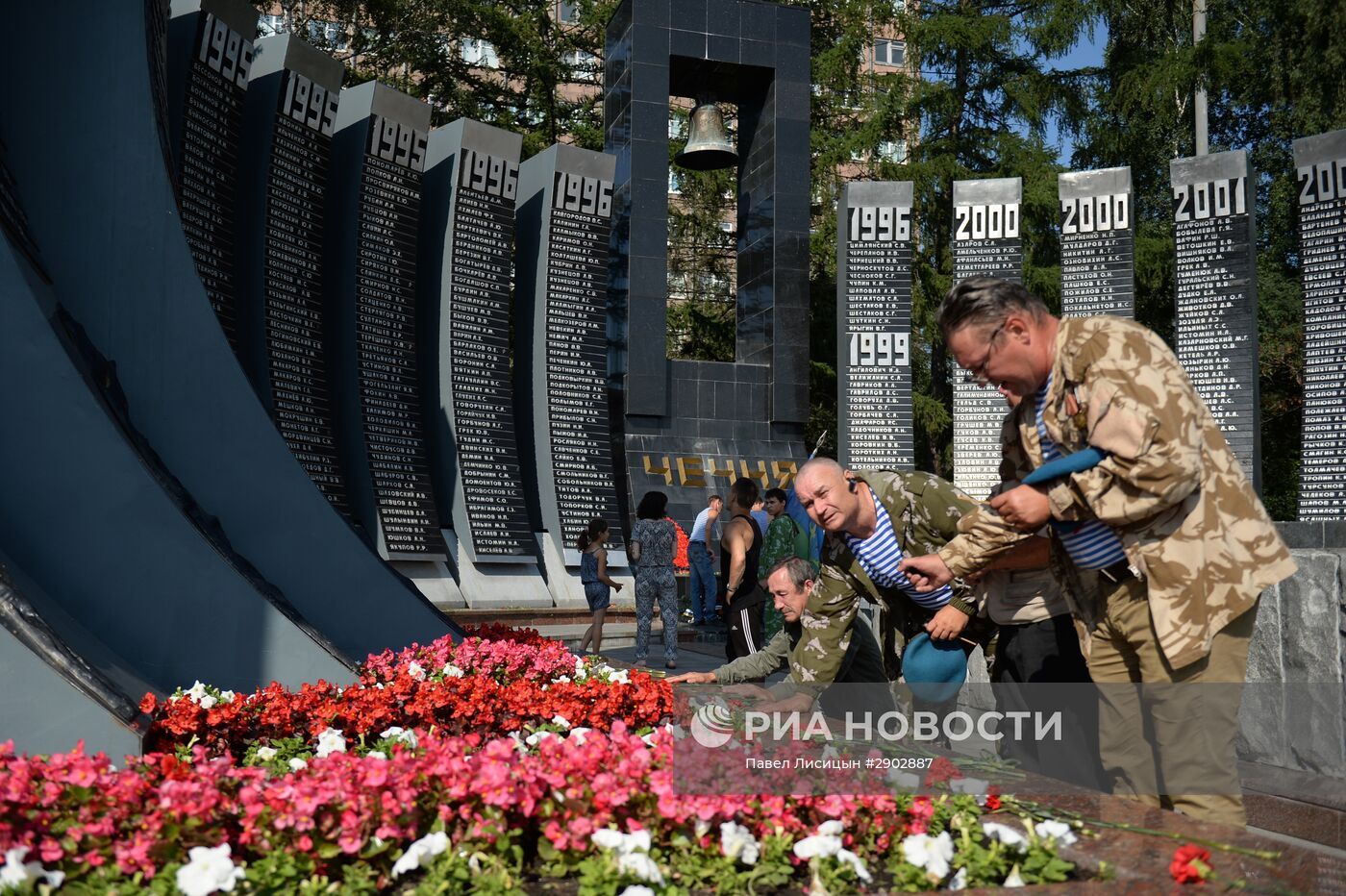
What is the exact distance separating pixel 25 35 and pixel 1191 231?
1085 centimetres

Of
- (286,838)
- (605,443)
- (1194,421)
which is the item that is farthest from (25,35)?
(605,443)

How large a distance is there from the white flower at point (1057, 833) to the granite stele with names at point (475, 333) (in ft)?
32.6

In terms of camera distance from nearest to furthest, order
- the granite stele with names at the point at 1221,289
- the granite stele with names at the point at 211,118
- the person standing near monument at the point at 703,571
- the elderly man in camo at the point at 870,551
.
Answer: the elderly man in camo at the point at 870,551, the granite stele with names at the point at 211,118, the person standing near monument at the point at 703,571, the granite stele with names at the point at 1221,289

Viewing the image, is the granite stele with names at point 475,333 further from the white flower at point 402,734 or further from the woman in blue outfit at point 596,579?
the white flower at point 402,734

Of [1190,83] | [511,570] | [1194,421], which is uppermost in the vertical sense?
[1190,83]

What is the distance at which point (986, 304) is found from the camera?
7.84 feet

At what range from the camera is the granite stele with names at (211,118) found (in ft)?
29.9

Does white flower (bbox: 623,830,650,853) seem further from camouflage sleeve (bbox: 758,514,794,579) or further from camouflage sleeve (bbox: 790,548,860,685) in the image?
camouflage sleeve (bbox: 758,514,794,579)

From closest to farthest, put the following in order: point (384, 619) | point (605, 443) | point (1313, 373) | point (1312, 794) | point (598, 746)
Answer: point (598, 746), point (1312, 794), point (384, 619), point (1313, 373), point (605, 443)

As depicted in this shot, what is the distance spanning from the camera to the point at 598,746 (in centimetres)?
245

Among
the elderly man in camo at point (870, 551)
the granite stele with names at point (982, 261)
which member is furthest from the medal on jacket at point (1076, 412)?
the granite stele with names at point (982, 261)

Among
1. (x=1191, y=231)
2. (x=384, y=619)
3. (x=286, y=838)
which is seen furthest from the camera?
(x=1191, y=231)

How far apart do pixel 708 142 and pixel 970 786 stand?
11.5 metres

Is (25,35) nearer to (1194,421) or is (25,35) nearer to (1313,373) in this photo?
(1194,421)
